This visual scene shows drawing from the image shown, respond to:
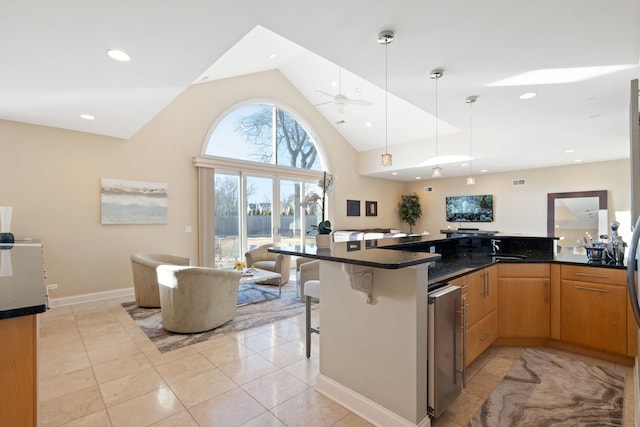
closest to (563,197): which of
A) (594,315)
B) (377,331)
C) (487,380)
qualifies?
(594,315)

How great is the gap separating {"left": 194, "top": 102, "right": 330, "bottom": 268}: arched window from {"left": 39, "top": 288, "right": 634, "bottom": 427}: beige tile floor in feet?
9.39

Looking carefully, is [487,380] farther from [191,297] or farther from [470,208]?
[470,208]

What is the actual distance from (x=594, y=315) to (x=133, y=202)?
6112 mm

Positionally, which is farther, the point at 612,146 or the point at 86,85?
the point at 612,146

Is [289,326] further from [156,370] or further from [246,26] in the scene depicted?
[246,26]

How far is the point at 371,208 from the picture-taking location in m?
9.52

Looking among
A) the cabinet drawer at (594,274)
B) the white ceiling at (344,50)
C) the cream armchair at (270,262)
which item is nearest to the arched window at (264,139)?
the white ceiling at (344,50)

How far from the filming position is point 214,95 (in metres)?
6.01

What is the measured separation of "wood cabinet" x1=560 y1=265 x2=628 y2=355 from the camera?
254 centimetres

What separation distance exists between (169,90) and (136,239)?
2.88 m

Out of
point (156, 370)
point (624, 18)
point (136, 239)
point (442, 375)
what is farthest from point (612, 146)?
point (136, 239)

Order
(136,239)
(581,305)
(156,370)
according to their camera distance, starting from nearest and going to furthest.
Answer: (156,370), (581,305), (136,239)

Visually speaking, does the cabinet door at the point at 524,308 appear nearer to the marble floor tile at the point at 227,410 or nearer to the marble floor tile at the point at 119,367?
the marble floor tile at the point at 227,410

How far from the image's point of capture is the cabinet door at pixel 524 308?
9.46 ft
